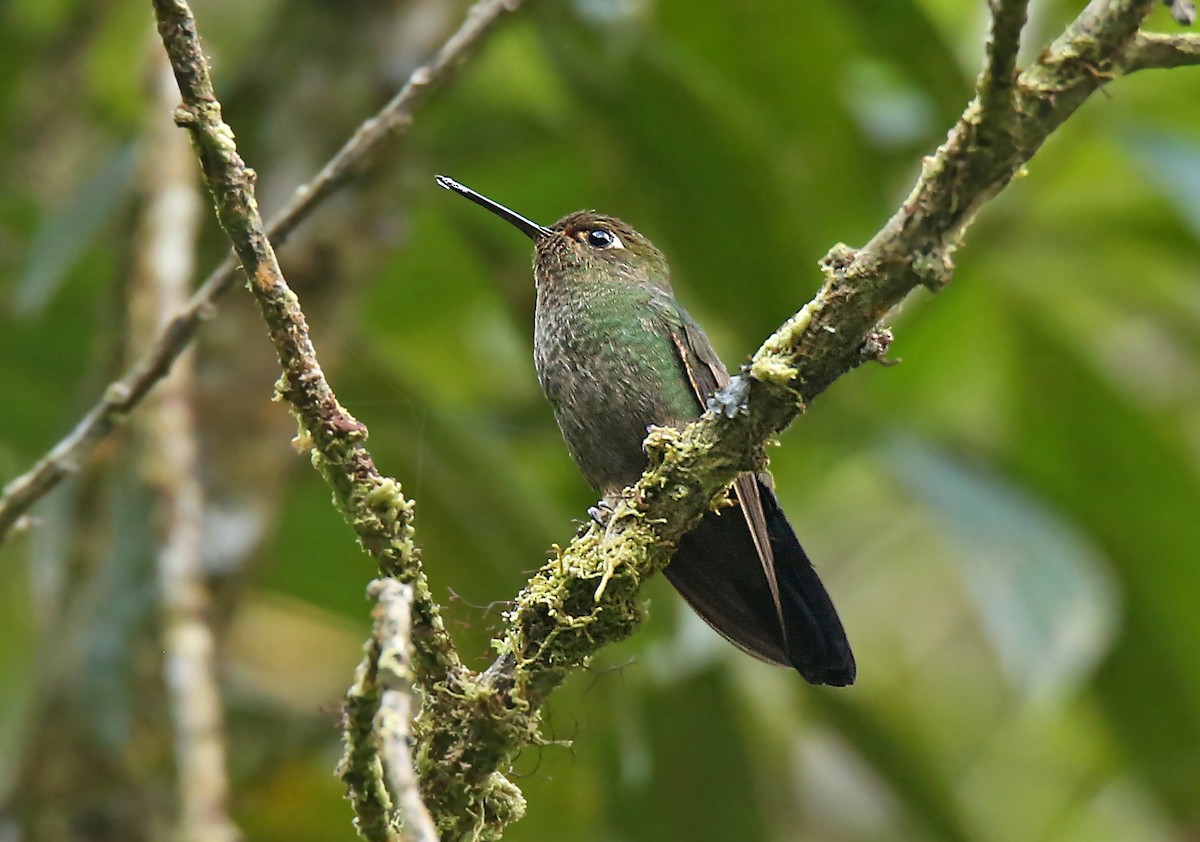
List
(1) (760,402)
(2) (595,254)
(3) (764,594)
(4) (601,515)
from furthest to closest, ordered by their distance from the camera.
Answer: (2) (595,254), (3) (764,594), (4) (601,515), (1) (760,402)

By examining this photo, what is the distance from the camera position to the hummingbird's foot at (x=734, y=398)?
2.08 m

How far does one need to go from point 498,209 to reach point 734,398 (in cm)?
149

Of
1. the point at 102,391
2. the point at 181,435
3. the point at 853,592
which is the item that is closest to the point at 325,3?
Answer: the point at 102,391

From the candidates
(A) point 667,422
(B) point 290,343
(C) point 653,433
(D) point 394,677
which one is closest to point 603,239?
(A) point 667,422

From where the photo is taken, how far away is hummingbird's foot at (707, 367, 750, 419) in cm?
208

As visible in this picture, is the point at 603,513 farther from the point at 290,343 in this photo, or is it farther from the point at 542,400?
the point at 542,400

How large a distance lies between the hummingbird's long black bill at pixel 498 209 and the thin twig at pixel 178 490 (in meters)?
0.57

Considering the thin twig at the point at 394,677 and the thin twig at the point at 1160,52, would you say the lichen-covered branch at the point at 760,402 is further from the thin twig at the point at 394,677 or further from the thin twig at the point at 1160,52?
the thin twig at the point at 394,677

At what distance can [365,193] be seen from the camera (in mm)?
4129

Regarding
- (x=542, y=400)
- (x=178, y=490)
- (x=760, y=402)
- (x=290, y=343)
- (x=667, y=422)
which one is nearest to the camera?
(x=290, y=343)

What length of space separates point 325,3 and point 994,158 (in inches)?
112

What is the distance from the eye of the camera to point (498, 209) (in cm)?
347

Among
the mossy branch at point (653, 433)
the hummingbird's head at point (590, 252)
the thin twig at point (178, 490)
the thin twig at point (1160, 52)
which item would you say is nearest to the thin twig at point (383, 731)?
the mossy branch at point (653, 433)

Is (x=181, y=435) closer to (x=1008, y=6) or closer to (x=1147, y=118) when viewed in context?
(x=1008, y=6)
